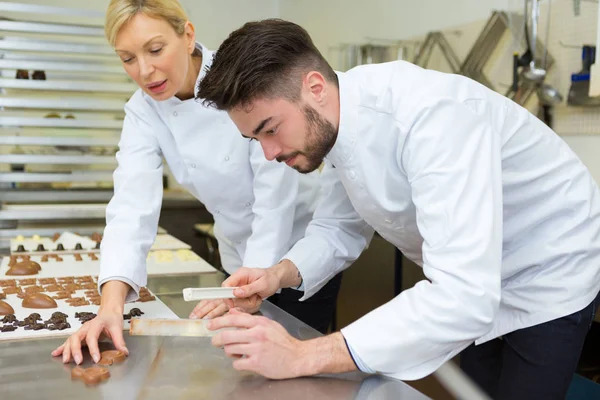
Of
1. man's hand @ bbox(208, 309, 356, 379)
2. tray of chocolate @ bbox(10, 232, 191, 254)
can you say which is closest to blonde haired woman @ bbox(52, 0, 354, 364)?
man's hand @ bbox(208, 309, 356, 379)

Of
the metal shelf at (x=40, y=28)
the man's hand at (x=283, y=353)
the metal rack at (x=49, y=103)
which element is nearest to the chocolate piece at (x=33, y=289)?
the man's hand at (x=283, y=353)

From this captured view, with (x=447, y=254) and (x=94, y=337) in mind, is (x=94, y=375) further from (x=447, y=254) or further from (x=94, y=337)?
(x=447, y=254)

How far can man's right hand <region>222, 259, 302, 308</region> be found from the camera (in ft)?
4.58

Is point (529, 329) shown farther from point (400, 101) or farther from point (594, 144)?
point (594, 144)

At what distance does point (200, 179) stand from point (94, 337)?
66 centimetres

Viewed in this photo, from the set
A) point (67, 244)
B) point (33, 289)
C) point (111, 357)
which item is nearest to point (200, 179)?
point (33, 289)

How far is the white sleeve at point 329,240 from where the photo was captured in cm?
153

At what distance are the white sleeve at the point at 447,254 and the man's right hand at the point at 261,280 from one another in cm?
36

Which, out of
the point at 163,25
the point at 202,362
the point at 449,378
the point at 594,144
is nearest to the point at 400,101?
the point at 449,378

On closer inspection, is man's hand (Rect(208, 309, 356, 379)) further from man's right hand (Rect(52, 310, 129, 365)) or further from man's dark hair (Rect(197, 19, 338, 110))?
man's dark hair (Rect(197, 19, 338, 110))

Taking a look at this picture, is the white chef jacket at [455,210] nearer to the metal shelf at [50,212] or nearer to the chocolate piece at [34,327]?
the chocolate piece at [34,327]

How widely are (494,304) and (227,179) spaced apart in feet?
3.10

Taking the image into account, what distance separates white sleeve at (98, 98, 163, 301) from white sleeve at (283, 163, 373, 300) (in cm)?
39

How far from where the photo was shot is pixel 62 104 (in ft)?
10.7
